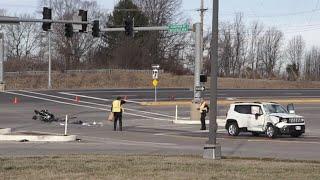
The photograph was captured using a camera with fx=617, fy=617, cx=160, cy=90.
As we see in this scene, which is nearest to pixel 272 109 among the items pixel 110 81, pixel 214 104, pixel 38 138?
pixel 38 138

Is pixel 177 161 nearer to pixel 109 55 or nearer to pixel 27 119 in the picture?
pixel 27 119

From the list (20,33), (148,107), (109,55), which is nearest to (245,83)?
(109,55)

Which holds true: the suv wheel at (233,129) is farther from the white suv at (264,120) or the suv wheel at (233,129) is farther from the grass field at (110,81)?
the grass field at (110,81)

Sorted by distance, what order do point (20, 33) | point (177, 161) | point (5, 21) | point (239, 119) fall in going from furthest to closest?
point (20, 33), point (239, 119), point (5, 21), point (177, 161)

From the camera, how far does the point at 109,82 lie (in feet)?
274

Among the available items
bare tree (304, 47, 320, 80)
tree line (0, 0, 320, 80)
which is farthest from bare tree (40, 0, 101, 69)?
bare tree (304, 47, 320, 80)

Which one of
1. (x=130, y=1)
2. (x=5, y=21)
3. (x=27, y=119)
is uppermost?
(x=130, y=1)

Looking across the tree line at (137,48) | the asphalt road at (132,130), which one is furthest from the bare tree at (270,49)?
the asphalt road at (132,130)

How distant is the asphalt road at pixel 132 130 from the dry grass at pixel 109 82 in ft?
41.7

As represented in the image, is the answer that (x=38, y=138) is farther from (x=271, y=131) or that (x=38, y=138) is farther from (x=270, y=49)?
(x=270, y=49)

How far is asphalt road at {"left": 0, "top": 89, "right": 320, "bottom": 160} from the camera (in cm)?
2070

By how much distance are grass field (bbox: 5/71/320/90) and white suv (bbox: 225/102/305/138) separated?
49.3 m

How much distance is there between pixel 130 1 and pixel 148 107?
1997 inches

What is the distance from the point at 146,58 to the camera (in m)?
101
